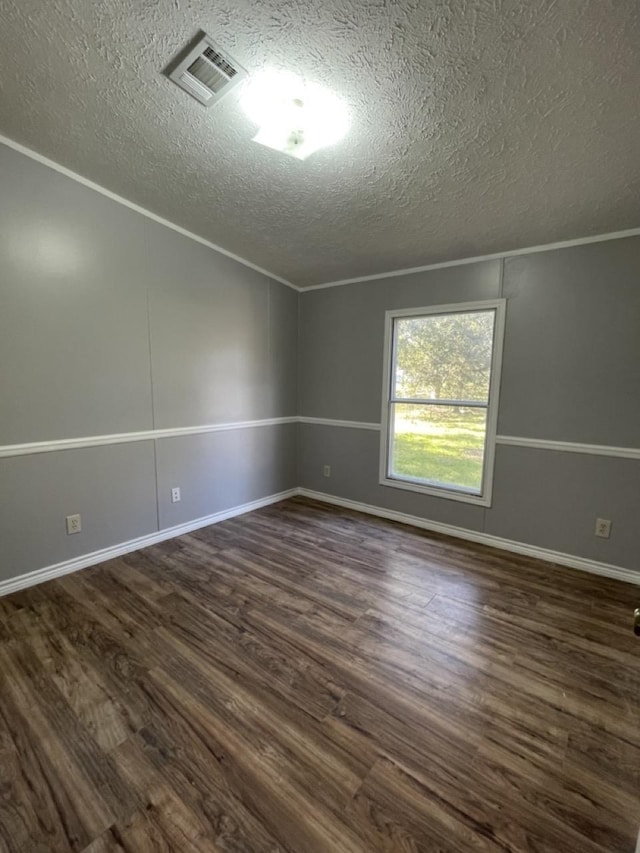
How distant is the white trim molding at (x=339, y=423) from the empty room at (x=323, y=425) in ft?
0.08

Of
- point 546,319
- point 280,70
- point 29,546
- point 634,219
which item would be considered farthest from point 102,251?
point 634,219

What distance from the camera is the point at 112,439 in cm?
273

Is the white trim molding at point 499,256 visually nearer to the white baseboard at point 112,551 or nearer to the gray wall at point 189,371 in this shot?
the gray wall at point 189,371

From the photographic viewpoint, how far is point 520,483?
113 inches

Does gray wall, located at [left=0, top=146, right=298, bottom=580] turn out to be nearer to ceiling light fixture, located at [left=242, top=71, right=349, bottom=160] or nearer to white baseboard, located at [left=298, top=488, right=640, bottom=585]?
→ white baseboard, located at [left=298, top=488, right=640, bottom=585]

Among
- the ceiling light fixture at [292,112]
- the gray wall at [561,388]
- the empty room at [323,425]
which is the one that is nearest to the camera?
the empty room at [323,425]

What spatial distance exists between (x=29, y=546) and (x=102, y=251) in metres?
2.06

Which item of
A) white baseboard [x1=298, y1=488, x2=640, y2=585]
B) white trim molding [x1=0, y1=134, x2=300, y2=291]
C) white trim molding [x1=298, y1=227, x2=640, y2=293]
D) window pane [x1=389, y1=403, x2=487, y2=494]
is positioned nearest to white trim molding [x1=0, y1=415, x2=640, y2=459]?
window pane [x1=389, y1=403, x2=487, y2=494]

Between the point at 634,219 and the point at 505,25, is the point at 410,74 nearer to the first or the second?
the point at 505,25

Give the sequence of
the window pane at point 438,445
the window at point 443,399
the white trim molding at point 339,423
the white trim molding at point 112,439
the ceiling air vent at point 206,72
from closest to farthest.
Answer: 1. the ceiling air vent at point 206,72
2. the white trim molding at point 112,439
3. the window at point 443,399
4. the window pane at point 438,445
5. the white trim molding at point 339,423

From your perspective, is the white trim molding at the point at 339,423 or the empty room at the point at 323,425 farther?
the white trim molding at the point at 339,423

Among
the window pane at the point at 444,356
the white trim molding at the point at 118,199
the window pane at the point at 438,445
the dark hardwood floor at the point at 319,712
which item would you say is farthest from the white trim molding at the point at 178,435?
the white trim molding at the point at 118,199

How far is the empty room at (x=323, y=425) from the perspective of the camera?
1251 mm

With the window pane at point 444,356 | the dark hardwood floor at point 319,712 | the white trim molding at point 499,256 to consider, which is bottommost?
the dark hardwood floor at point 319,712
